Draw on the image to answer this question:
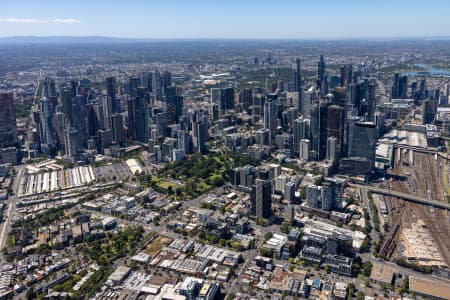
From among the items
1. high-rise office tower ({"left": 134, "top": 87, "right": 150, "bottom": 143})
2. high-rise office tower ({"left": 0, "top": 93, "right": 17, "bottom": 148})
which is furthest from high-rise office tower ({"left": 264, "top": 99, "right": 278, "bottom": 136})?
high-rise office tower ({"left": 0, "top": 93, "right": 17, "bottom": 148})

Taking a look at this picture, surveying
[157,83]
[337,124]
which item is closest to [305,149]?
[337,124]

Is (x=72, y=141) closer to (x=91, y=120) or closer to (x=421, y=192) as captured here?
(x=91, y=120)

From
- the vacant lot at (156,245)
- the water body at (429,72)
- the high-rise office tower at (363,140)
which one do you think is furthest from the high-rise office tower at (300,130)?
the water body at (429,72)

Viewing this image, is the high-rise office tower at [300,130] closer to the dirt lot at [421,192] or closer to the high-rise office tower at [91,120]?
the dirt lot at [421,192]

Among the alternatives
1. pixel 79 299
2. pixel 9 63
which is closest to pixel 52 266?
pixel 79 299

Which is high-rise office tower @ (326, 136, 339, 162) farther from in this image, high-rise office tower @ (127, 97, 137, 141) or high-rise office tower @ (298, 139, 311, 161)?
high-rise office tower @ (127, 97, 137, 141)

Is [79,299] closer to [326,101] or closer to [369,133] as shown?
[369,133]
